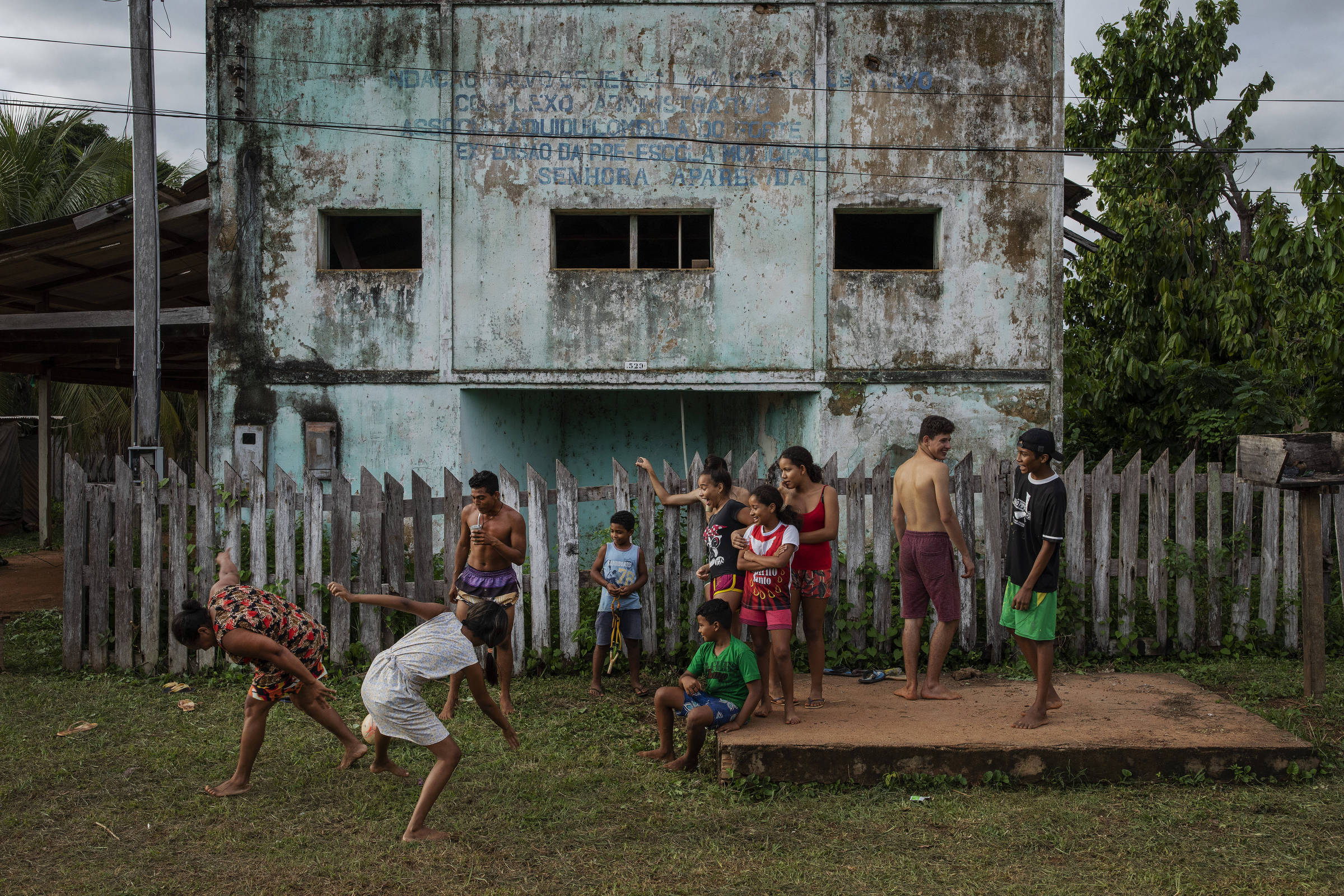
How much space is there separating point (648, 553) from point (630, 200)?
14.5ft

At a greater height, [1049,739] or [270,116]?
[270,116]

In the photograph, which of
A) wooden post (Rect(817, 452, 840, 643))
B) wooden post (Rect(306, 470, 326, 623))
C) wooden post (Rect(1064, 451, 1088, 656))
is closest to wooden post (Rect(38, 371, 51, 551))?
wooden post (Rect(306, 470, 326, 623))

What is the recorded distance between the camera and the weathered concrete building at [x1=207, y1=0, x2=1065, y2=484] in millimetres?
9672

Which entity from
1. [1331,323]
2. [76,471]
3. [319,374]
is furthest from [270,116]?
[1331,323]

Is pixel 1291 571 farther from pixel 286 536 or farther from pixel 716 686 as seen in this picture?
pixel 286 536

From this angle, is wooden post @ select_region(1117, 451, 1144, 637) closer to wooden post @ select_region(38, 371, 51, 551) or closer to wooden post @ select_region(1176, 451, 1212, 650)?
wooden post @ select_region(1176, 451, 1212, 650)

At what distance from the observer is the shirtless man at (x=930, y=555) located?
18.4ft

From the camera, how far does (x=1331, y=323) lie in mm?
9180

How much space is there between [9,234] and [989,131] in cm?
974

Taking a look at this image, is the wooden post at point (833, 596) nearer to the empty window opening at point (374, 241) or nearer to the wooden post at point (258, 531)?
the wooden post at point (258, 531)

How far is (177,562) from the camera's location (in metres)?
7.02

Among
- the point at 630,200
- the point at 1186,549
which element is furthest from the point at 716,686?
the point at 630,200

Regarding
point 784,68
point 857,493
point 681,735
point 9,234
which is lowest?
point 681,735

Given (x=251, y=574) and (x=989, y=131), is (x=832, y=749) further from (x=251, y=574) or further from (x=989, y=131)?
(x=989, y=131)
